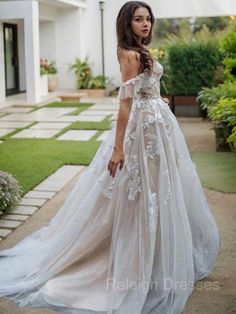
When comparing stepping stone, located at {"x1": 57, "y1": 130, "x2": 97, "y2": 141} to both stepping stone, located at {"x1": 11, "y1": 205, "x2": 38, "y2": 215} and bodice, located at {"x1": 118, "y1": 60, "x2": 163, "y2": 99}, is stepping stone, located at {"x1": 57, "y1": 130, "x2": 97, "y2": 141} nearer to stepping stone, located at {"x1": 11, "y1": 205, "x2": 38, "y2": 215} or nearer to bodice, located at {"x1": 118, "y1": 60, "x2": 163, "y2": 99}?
stepping stone, located at {"x1": 11, "y1": 205, "x2": 38, "y2": 215}

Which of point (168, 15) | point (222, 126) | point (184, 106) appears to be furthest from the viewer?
point (168, 15)

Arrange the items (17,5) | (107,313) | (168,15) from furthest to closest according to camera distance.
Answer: (168,15)
(17,5)
(107,313)

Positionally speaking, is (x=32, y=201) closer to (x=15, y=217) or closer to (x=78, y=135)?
(x=15, y=217)

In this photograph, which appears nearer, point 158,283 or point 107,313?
point 107,313

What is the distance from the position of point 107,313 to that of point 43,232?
1056mm

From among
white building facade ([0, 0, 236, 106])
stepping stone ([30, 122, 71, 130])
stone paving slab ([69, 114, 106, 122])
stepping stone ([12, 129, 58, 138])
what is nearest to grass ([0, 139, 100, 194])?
stepping stone ([12, 129, 58, 138])

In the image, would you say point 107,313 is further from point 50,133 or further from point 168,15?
point 168,15

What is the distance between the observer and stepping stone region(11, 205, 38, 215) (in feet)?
13.9

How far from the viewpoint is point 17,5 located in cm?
1207

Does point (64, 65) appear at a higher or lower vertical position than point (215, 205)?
higher

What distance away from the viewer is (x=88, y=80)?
15242mm

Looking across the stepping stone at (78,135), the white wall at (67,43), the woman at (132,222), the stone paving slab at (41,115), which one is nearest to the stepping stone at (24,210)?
the woman at (132,222)

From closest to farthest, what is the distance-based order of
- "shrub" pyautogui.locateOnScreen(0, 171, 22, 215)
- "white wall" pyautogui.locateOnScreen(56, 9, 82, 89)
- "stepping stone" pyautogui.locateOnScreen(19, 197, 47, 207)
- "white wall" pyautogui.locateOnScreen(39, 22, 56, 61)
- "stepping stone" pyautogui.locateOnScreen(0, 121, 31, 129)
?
"shrub" pyautogui.locateOnScreen(0, 171, 22, 215)
"stepping stone" pyautogui.locateOnScreen(19, 197, 47, 207)
"stepping stone" pyautogui.locateOnScreen(0, 121, 31, 129)
"white wall" pyautogui.locateOnScreen(56, 9, 82, 89)
"white wall" pyautogui.locateOnScreen(39, 22, 56, 61)

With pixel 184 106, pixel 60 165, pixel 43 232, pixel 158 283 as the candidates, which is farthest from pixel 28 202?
pixel 184 106
